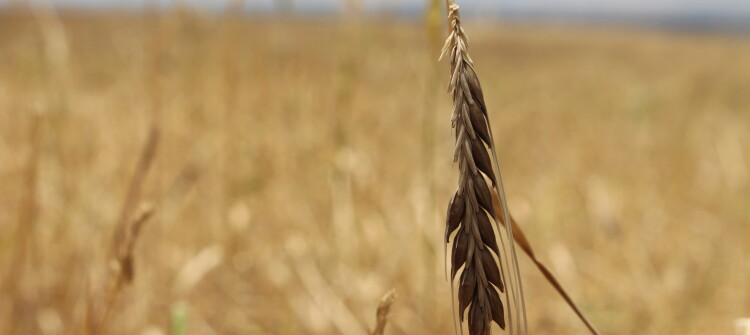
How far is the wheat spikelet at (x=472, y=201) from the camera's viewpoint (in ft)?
0.80

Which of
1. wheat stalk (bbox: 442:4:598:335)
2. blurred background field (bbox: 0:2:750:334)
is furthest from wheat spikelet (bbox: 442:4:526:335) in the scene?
blurred background field (bbox: 0:2:750:334)

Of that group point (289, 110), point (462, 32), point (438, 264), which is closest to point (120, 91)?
point (289, 110)

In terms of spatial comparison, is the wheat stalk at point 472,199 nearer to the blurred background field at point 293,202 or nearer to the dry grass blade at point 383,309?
the dry grass blade at point 383,309

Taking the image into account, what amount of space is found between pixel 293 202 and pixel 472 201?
4.19 ft

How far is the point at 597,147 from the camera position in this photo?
2547mm

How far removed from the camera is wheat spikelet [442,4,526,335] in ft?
0.80

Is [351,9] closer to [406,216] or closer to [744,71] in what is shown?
[406,216]

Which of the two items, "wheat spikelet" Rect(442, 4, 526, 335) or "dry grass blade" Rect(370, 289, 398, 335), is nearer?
"wheat spikelet" Rect(442, 4, 526, 335)

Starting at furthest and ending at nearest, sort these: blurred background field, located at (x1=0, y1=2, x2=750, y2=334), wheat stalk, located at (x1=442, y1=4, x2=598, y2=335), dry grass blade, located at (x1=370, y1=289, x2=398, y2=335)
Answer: blurred background field, located at (x1=0, y1=2, x2=750, y2=334), dry grass blade, located at (x1=370, y1=289, x2=398, y2=335), wheat stalk, located at (x1=442, y1=4, x2=598, y2=335)

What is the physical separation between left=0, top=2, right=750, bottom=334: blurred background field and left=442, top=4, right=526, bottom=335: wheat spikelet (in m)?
0.33

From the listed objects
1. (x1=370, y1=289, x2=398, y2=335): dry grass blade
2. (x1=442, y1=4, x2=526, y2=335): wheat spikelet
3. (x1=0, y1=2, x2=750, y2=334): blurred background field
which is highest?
(x1=442, y1=4, x2=526, y2=335): wheat spikelet

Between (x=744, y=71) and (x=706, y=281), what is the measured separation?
5798mm

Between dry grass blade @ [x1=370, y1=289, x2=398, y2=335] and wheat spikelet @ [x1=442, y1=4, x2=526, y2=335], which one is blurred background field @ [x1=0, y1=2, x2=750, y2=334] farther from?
wheat spikelet @ [x1=442, y1=4, x2=526, y2=335]

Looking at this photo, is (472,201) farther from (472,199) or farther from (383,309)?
(383,309)
